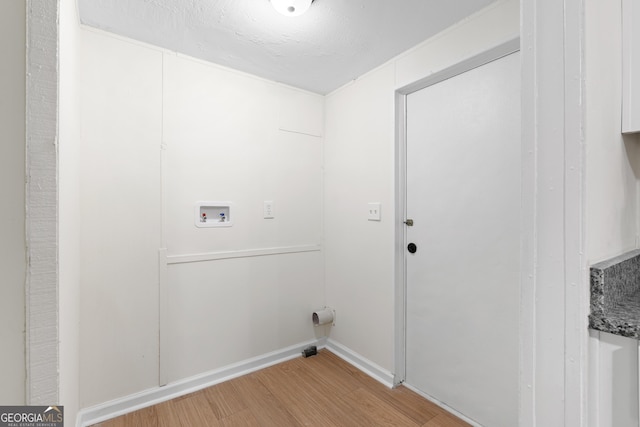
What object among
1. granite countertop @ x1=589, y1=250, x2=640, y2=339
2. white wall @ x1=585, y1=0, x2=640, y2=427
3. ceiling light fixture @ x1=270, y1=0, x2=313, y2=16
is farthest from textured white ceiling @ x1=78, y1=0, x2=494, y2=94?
granite countertop @ x1=589, y1=250, x2=640, y2=339

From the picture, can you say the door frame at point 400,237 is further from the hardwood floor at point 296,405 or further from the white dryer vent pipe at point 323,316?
the white dryer vent pipe at point 323,316

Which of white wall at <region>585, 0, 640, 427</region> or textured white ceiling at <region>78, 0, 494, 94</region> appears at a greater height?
textured white ceiling at <region>78, 0, 494, 94</region>

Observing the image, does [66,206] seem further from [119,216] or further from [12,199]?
[119,216]

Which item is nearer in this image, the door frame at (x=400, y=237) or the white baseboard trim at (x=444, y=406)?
the white baseboard trim at (x=444, y=406)

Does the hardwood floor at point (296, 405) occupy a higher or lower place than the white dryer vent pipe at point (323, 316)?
lower

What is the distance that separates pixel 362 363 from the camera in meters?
2.20

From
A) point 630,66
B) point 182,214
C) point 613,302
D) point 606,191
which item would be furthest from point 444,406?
point 182,214

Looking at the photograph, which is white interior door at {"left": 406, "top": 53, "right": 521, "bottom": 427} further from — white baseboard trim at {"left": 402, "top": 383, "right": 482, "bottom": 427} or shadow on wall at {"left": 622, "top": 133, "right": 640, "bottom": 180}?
shadow on wall at {"left": 622, "top": 133, "right": 640, "bottom": 180}

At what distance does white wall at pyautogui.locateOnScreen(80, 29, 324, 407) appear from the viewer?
1.65m

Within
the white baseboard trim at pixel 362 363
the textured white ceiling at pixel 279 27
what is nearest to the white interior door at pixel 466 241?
the white baseboard trim at pixel 362 363

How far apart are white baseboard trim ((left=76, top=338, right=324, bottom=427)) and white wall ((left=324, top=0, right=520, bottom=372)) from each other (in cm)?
53

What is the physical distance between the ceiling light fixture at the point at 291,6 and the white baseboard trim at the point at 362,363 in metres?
2.19

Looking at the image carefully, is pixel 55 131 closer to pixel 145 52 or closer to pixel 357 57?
pixel 145 52

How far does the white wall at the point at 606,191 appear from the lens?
0.70 meters
